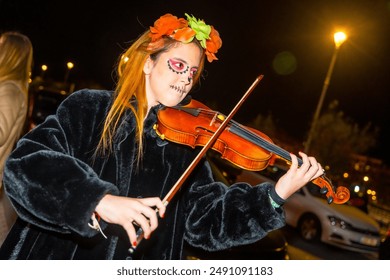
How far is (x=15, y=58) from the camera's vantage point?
281 cm

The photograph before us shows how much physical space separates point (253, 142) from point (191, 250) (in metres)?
1.51

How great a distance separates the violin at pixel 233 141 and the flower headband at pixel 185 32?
0.35 meters

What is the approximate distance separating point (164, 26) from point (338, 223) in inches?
276

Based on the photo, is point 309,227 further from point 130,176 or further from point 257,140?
point 130,176

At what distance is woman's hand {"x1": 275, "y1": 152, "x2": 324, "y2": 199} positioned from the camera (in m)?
1.60

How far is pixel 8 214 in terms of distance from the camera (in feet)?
10.8

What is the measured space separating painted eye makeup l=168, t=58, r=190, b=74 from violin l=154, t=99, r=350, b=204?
0.21 m

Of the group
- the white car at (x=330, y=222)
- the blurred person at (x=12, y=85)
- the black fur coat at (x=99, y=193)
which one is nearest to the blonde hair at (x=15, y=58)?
the blurred person at (x=12, y=85)

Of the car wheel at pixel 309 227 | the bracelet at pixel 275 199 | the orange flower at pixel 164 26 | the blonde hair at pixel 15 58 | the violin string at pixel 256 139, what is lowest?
the car wheel at pixel 309 227

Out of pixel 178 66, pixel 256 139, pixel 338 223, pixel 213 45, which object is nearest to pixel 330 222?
pixel 338 223

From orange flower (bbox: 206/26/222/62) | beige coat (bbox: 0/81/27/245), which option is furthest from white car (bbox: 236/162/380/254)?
orange flower (bbox: 206/26/222/62)

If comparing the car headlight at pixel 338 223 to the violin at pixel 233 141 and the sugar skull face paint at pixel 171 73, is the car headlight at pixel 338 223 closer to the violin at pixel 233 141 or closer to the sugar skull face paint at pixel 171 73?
the violin at pixel 233 141

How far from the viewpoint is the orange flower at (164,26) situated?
1.66 meters
